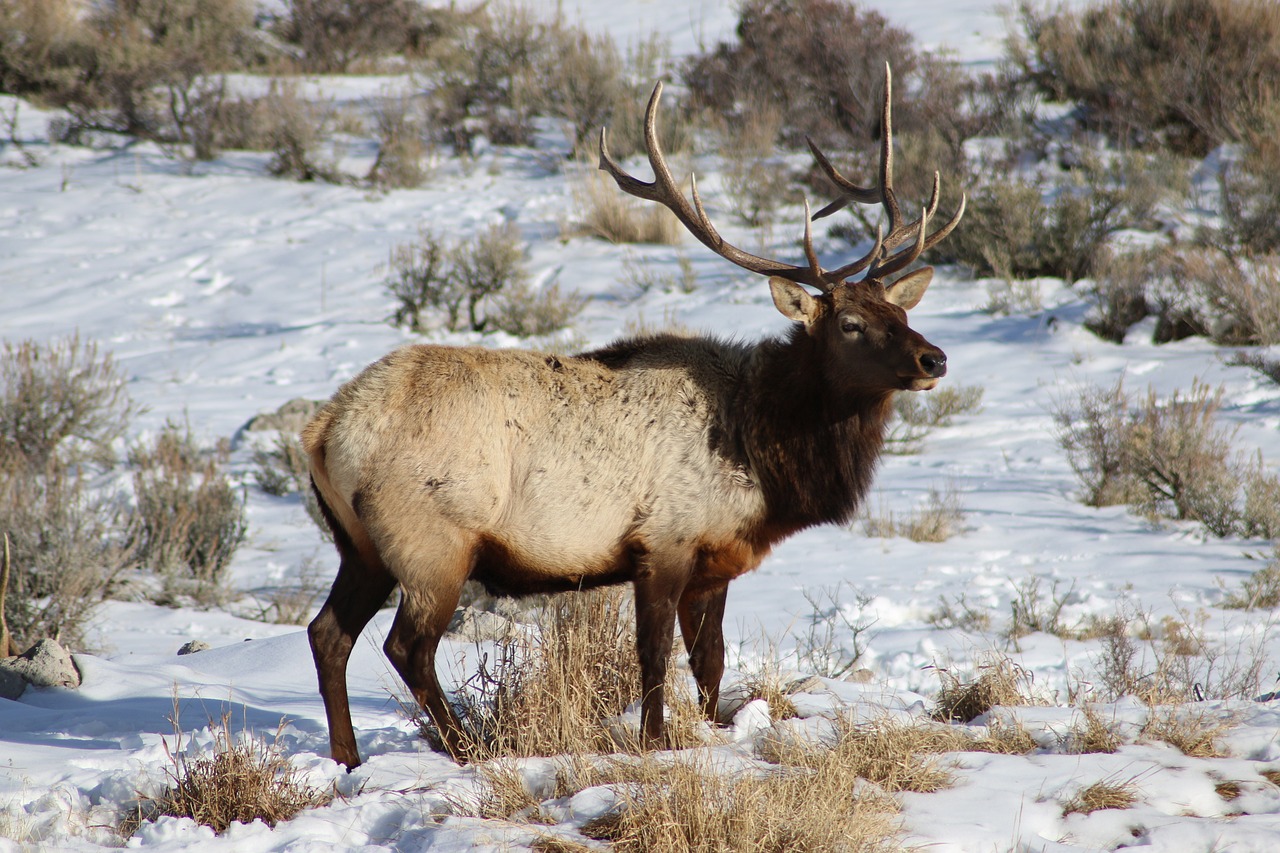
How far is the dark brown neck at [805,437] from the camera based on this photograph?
4266 mm

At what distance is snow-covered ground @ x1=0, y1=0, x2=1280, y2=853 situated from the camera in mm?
3412

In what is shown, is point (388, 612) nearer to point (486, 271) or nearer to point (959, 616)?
point (959, 616)

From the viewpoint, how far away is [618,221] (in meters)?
12.8

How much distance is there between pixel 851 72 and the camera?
1446 centimetres

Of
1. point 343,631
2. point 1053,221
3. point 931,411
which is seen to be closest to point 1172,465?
point 931,411

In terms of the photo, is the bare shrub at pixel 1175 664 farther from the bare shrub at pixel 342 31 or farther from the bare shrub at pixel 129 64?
the bare shrub at pixel 342 31

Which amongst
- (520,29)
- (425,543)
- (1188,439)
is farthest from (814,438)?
(520,29)

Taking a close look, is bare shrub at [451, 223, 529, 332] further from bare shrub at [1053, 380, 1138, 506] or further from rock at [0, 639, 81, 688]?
rock at [0, 639, 81, 688]

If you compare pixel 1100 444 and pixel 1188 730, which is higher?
pixel 1100 444

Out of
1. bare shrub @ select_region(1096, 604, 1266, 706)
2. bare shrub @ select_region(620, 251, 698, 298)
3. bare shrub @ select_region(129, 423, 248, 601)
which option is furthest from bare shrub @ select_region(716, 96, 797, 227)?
bare shrub @ select_region(1096, 604, 1266, 706)

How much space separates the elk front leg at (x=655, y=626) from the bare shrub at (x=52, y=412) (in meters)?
6.18

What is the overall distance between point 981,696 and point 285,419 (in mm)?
6295

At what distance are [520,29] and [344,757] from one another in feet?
46.4

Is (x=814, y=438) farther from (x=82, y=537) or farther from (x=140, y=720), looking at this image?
(x=82, y=537)
